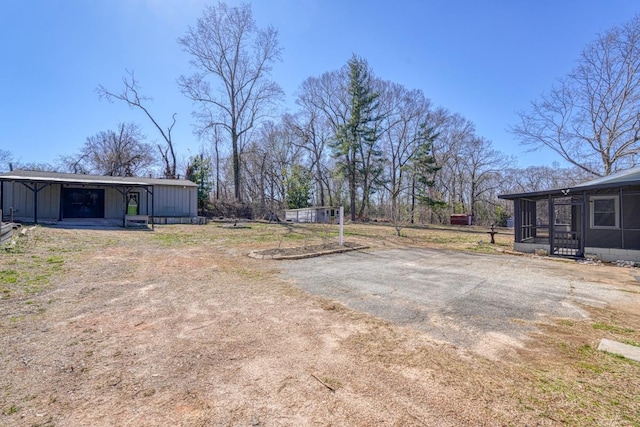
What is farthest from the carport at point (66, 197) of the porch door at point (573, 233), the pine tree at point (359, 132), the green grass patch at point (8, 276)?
the porch door at point (573, 233)

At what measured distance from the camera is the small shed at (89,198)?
1596cm

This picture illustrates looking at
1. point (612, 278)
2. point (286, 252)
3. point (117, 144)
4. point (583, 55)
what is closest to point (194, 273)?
point (286, 252)

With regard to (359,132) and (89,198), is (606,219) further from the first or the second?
(89,198)

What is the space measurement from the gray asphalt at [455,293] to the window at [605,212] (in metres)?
3.73

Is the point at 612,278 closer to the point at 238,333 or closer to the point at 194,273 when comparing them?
the point at 238,333

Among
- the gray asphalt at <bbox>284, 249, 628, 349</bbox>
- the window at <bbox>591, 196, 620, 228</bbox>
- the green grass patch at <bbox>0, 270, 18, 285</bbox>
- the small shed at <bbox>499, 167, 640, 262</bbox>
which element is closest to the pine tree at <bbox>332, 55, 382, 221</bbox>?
the small shed at <bbox>499, 167, 640, 262</bbox>

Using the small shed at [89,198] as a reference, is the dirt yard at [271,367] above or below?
below

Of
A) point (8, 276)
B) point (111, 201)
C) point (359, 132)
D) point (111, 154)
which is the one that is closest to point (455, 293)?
point (8, 276)

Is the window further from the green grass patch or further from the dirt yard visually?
the green grass patch

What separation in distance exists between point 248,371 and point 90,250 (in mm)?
8246

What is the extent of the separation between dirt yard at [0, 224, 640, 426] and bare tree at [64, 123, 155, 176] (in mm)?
30416

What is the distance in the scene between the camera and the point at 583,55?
71.4ft

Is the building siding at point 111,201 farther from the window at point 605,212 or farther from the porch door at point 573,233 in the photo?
the window at point 605,212

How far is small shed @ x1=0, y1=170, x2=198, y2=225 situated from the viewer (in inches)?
628
